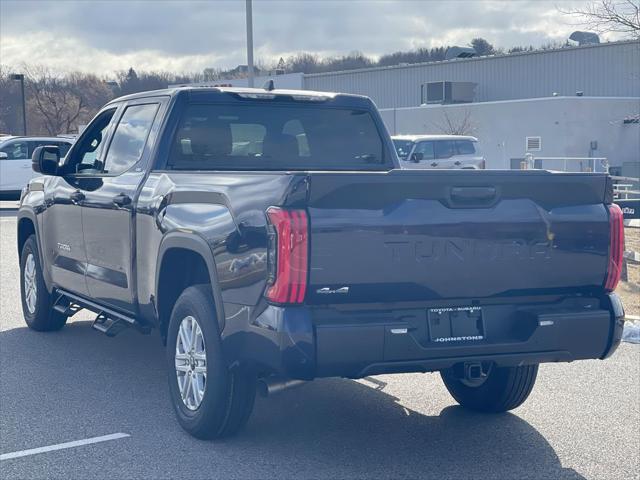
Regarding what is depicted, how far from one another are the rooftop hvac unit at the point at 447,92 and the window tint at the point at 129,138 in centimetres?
4295

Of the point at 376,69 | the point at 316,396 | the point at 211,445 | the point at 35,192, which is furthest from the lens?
the point at 376,69

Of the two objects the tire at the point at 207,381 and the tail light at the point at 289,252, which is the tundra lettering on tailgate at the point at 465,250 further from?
the tire at the point at 207,381

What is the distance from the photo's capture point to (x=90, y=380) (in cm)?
749

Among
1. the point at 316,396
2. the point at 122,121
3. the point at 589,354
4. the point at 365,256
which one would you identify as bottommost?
the point at 316,396

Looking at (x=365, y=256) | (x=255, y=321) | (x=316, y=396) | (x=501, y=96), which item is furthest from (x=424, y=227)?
(x=501, y=96)

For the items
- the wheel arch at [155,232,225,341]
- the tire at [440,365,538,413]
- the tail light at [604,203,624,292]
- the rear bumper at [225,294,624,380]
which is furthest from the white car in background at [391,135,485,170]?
the rear bumper at [225,294,624,380]

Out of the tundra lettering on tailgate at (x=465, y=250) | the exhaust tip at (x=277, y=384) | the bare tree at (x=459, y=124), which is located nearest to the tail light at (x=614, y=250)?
the tundra lettering on tailgate at (x=465, y=250)

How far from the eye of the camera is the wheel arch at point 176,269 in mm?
5887

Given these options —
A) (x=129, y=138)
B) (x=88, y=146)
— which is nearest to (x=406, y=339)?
(x=129, y=138)

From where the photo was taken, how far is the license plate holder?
527 centimetres

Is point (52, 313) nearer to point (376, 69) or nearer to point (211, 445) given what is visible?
point (211, 445)

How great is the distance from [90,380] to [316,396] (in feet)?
5.61

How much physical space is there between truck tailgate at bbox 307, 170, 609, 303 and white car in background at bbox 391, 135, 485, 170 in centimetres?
2371

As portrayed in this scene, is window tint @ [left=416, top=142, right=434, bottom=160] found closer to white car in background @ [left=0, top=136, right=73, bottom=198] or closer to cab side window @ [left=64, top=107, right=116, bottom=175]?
white car in background @ [left=0, top=136, right=73, bottom=198]
